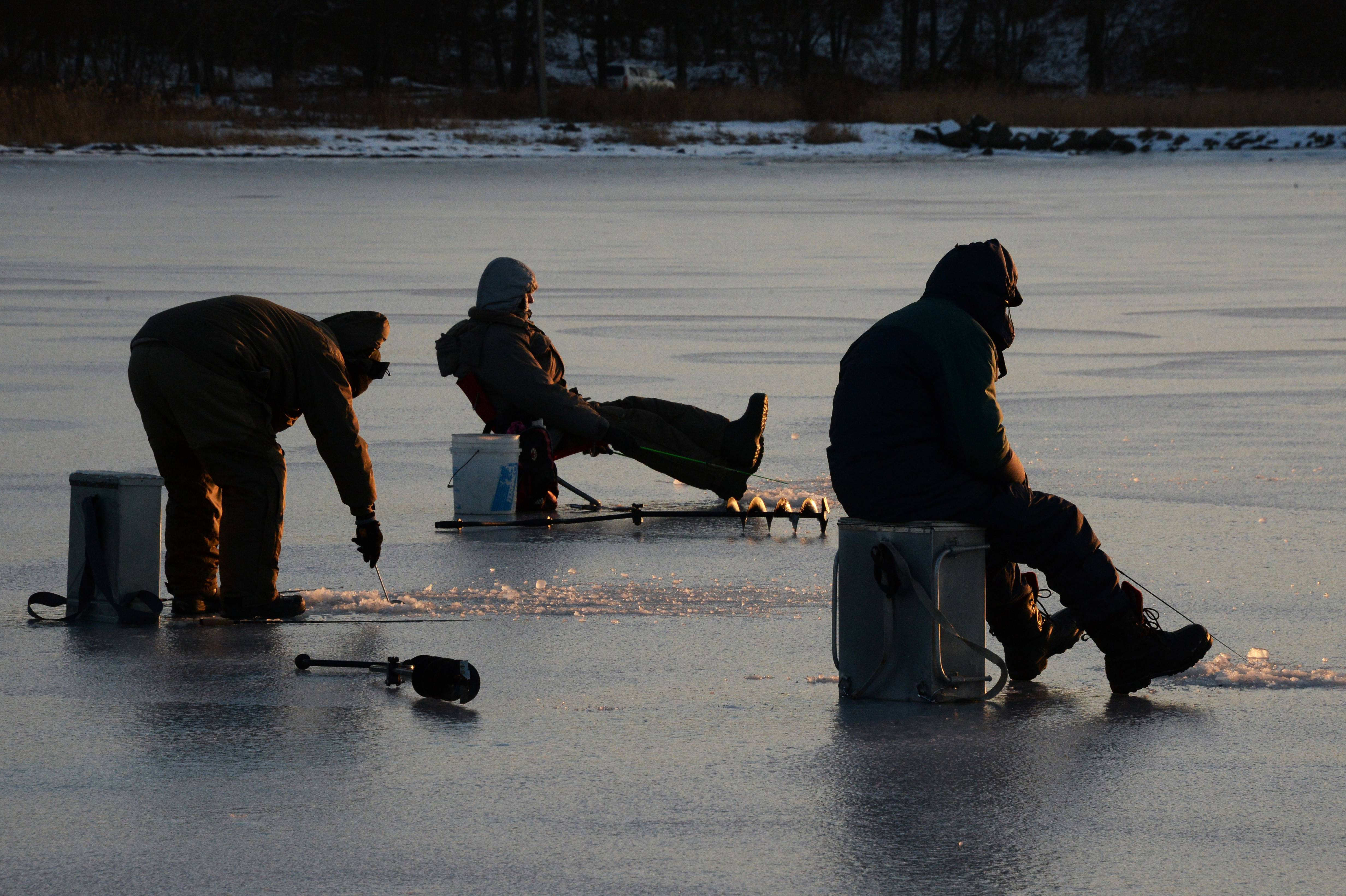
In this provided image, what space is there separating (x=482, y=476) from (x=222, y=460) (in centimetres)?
213

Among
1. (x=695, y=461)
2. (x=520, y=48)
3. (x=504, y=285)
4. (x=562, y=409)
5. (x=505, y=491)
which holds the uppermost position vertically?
(x=520, y=48)

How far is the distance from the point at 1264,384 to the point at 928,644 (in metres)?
7.11

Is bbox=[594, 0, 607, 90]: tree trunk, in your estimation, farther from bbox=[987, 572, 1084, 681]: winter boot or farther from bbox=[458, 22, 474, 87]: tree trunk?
bbox=[987, 572, 1084, 681]: winter boot

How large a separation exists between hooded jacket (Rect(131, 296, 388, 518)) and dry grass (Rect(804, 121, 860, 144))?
141 ft

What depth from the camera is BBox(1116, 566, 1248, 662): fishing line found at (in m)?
6.05

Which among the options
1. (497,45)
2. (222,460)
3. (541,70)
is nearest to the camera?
(222,460)

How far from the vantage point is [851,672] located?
5582mm

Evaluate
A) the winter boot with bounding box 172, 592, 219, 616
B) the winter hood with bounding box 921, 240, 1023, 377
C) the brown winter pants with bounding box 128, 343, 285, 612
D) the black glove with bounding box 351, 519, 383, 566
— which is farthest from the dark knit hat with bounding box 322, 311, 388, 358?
the winter hood with bounding box 921, 240, 1023, 377

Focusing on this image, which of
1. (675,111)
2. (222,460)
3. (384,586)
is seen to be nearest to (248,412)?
(222,460)

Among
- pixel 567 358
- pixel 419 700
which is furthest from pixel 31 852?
pixel 567 358

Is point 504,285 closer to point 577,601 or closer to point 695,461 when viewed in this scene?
point 695,461

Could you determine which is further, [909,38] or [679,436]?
[909,38]

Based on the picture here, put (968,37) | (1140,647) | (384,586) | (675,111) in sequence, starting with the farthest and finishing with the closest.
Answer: (968,37) < (675,111) < (384,586) < (1140,647)

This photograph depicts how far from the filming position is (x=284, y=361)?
654 cm
